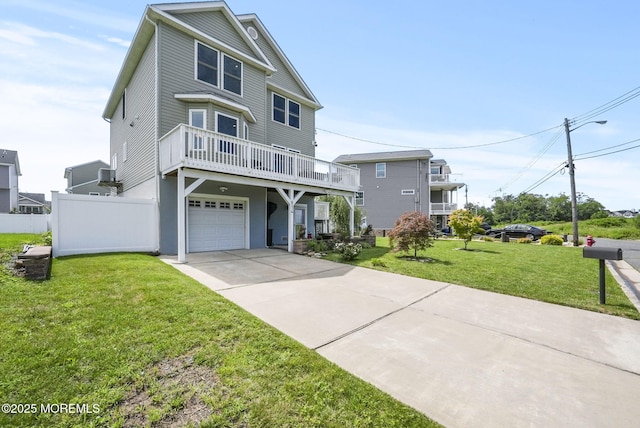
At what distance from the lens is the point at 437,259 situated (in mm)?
10188

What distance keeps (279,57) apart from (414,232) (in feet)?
37.7

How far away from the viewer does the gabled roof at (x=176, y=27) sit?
9732mm

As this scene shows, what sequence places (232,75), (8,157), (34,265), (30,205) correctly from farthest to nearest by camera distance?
(30,205), (8,157), (232,75), (34,265)

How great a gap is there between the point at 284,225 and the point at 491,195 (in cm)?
6621

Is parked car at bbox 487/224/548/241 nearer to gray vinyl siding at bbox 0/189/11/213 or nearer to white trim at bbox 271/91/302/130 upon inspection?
white trim at bbox 271/91/302/130

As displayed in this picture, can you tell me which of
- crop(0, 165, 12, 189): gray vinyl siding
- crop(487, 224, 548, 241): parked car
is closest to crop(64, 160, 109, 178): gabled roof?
crop(0, 165, 12, 189): gray vinyl siding

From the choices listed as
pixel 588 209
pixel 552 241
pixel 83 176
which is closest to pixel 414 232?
pixel 552 241

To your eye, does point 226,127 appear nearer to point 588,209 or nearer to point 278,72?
point 278,72

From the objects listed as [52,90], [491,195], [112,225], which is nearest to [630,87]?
[112,225]

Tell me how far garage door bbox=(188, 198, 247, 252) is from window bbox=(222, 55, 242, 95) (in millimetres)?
4831

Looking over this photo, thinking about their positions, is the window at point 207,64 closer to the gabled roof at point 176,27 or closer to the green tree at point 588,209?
the gabled roof at point 176,27

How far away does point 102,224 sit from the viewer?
Result: 847 cm

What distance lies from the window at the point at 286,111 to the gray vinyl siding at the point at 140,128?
560 centimetres

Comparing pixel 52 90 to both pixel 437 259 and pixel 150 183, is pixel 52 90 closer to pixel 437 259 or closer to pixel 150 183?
pixel 150 183
